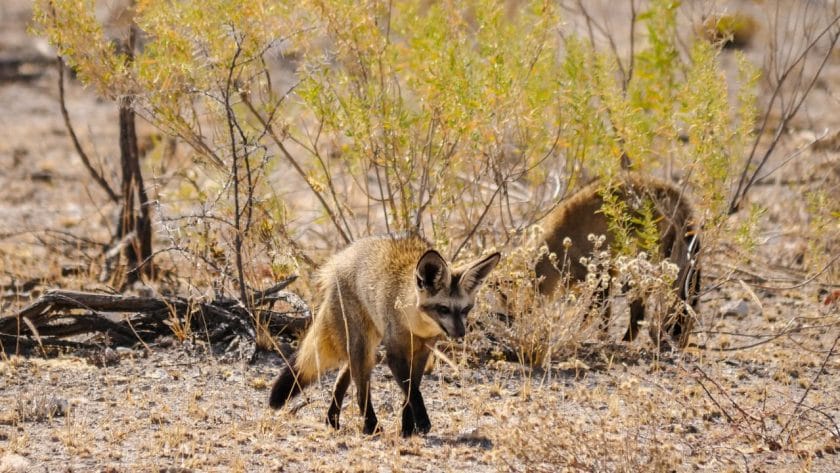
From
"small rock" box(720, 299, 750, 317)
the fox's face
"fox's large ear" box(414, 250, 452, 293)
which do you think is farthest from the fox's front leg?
"small rock" box(720, 299, 750, 317)

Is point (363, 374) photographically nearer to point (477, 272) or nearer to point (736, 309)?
point (477, 272)

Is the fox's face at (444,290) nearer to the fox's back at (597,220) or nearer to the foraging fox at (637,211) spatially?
the foraging fox at (637,211)

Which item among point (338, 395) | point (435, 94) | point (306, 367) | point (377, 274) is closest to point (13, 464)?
point (306, 367)

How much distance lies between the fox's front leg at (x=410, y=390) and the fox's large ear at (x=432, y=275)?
1.35ft

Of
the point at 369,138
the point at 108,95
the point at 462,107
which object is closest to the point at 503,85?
the point at 462,107

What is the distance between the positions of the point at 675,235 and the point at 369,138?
2.57 meters

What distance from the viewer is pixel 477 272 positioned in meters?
6.38

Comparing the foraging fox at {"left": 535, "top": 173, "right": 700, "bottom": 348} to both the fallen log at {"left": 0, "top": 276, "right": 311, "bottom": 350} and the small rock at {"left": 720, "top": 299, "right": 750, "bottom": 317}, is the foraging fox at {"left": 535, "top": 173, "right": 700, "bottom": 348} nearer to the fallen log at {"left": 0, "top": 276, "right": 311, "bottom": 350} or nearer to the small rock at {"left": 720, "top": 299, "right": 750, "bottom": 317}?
the small rock at {"left": 720, "top": 299, "right": 750, "bottom": 317}

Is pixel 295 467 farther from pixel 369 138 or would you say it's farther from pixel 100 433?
pixel 369 138

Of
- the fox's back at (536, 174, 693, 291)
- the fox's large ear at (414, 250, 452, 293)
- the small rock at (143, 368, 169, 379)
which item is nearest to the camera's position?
the fox's large ear at (414, 250, 452, 293)

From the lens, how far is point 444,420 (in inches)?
259

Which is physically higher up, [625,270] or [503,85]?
[503,85]

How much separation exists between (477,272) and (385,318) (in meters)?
0.60

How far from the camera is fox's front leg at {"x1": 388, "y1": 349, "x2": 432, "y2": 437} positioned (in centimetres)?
628
